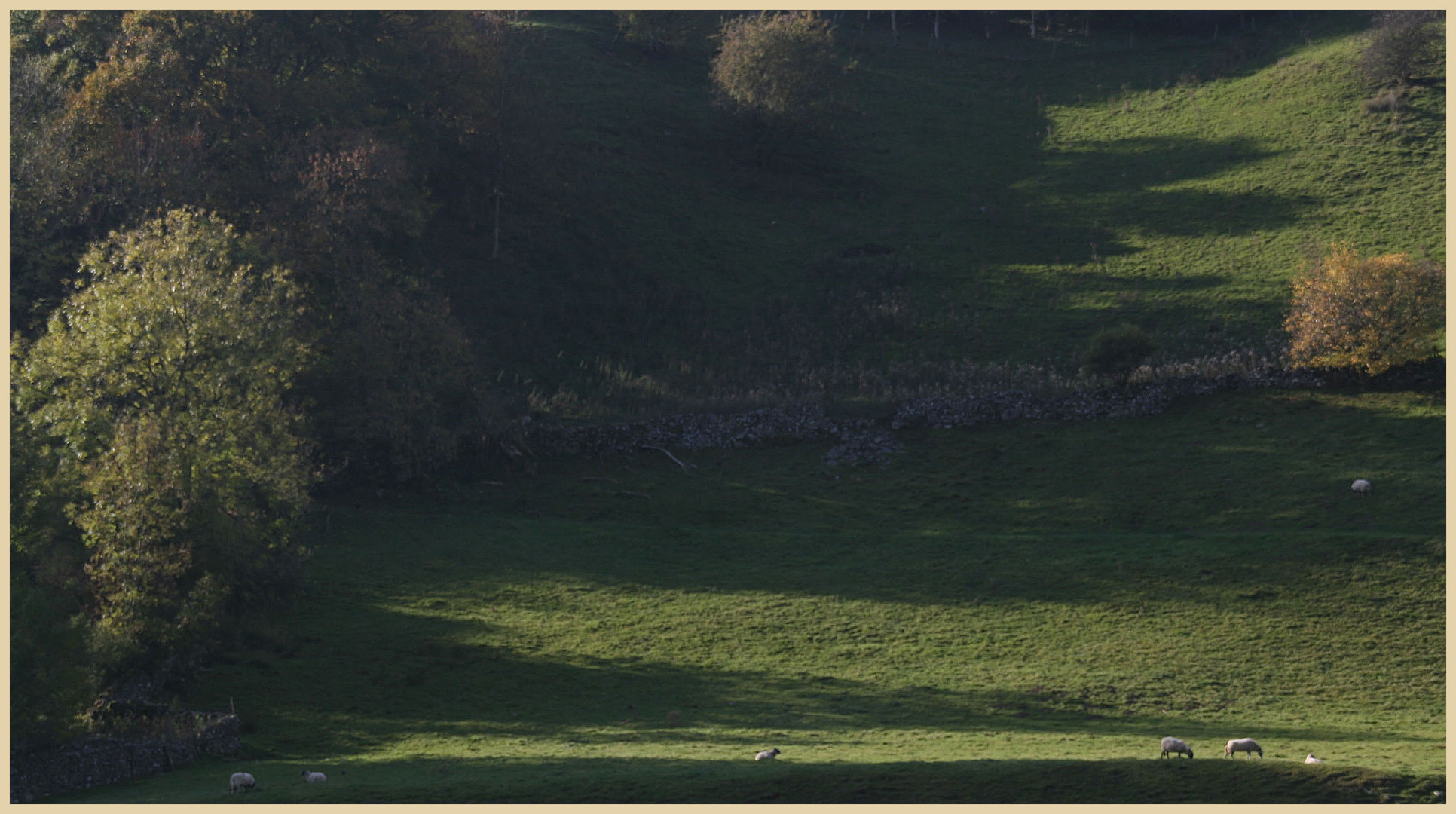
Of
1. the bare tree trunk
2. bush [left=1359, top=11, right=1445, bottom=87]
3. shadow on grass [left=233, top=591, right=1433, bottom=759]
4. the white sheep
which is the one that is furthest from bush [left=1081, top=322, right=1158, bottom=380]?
bush [left=1359, top=11, right=1445, bottom=87]

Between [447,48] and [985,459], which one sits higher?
[447,48]

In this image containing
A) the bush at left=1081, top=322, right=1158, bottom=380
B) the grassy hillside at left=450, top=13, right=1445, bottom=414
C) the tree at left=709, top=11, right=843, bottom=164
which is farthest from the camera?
the tree at left=709, top=11, right=843, bottom=164

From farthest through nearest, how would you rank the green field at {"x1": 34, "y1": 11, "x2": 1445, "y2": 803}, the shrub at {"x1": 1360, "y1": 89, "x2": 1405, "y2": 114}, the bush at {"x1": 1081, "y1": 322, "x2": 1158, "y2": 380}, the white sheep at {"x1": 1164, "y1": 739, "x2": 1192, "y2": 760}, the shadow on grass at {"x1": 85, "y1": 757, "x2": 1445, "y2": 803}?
the shrub at {"x1": 1360, "y1": 89, "x2": 1405, "y2": 114}, the bush at {"x1": 1081, "y1": 322, "x2": 1158, "y2": 380}, the green field at {"x1": 34, "y1": 11, "x2": 1445, "y2": 803}, the white sheep at {"x1": 1164, "y1": 739, "x2": 1192, "y2": 760}, the shadow on grass at {"x1": 85, "y1": 757, "x2": 1445, "y2": 803}

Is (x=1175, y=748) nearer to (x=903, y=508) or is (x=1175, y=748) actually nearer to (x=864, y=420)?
(x=903, y=508)

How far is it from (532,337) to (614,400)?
8.57 metres

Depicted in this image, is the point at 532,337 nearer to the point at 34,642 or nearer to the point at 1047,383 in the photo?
the point at 1047,383

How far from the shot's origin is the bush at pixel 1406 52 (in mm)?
78125

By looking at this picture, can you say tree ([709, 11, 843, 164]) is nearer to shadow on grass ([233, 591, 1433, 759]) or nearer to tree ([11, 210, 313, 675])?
tree ([11, 210, 313, 675])

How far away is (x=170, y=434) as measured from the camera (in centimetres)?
3200

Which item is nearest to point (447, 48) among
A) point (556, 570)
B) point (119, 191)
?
point (119, 191)

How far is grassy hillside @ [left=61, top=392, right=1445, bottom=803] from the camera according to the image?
2311 centimetres

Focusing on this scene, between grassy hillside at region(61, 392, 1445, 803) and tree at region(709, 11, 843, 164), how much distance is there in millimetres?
37218

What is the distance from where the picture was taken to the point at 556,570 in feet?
136

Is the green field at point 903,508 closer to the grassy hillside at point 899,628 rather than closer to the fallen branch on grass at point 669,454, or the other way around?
the grassy hillside at point 899,628
